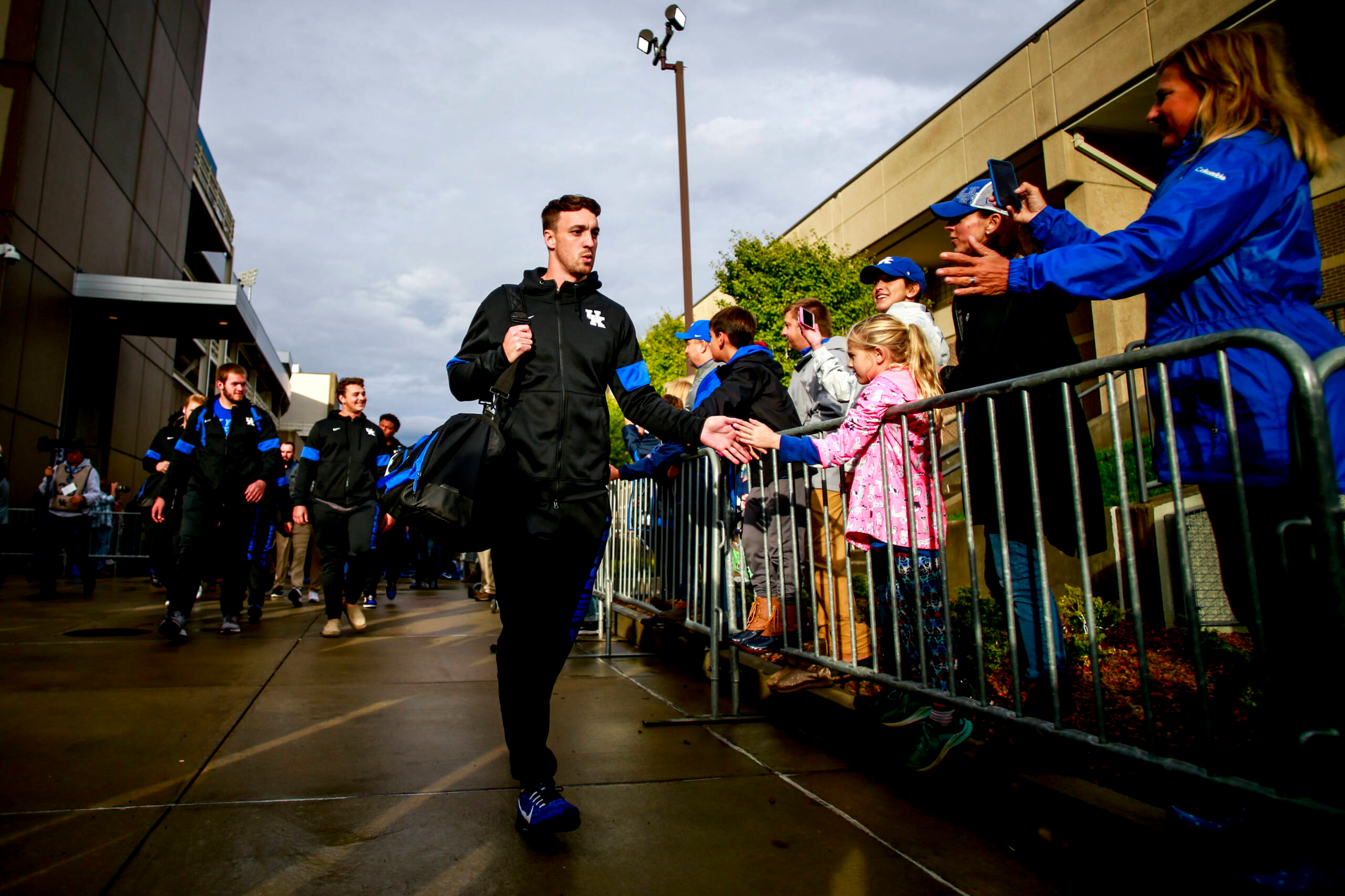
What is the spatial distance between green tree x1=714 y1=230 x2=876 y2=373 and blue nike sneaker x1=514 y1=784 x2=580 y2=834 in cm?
1570

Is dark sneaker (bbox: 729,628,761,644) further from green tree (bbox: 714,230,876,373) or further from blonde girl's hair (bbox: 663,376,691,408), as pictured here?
green tree (bbox: 714,230,876,373)

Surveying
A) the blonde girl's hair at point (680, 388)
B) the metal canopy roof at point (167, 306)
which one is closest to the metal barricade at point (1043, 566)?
the blonde girl's hair at point (680, 388)

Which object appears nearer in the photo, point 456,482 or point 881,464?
point 456,482

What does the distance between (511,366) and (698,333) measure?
11.4 feet

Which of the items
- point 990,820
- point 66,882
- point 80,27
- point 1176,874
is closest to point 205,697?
point 66,882

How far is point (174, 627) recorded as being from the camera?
6004mm

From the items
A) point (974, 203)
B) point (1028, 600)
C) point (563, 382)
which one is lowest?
point (1028, 600)

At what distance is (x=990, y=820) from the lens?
259 cm

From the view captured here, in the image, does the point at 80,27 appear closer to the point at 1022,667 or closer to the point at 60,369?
the point at 60,369

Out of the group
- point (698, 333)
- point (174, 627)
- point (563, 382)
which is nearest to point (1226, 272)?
point (563, 382)

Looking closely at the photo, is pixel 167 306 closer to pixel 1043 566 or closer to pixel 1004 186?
pixel 1004 186

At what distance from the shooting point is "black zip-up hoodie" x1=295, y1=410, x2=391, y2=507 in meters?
7.14

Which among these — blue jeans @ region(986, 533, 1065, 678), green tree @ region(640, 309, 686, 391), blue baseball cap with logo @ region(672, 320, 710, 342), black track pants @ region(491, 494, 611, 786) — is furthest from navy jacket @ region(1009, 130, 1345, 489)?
green tree @ region(640, 309, 686, 391)

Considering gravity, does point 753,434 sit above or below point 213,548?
above
